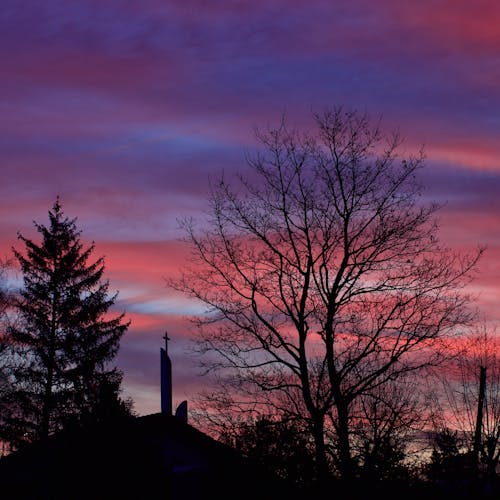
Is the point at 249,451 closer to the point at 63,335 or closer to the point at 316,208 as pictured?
the point at 316,208

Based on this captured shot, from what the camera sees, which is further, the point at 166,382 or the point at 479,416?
the point at 479,416

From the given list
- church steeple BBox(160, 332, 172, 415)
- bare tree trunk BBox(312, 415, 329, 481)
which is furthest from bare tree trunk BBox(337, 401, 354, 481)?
church steeple BBox(160, 332, 172, 415)

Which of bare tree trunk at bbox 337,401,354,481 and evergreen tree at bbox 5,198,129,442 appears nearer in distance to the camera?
bare tree trunk at bbox 337,401,354,481

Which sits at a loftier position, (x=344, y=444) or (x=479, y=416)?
(x=479, y=416)

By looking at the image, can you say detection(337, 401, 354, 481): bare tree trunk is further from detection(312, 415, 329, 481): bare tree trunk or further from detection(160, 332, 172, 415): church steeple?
detection(160, 332, 172, 415): church steeple

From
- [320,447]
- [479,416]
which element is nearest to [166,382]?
[320,447]

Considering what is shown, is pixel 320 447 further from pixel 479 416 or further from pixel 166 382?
pixel 479 416

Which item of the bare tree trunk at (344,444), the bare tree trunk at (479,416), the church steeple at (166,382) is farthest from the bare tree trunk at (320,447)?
the bare tree trunk at (479,416)

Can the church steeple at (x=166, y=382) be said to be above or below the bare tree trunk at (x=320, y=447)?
above

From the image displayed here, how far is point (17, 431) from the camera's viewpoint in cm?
4534

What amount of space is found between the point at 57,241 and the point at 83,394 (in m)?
9.36

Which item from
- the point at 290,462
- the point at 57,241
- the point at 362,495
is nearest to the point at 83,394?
the point at 57,241

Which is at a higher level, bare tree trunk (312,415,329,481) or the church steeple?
the church steeple

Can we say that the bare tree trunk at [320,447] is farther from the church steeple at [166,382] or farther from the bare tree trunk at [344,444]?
the church steeple at [166,382]
